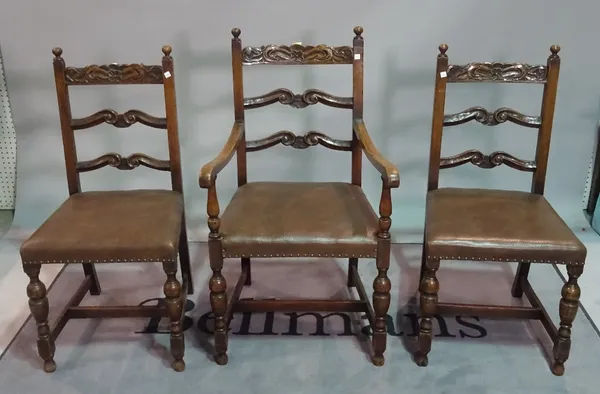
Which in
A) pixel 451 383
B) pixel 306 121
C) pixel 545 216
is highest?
pixel 306 121

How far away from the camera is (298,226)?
1.91m

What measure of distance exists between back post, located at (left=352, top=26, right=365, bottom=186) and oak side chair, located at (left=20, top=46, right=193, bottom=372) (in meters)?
0.63

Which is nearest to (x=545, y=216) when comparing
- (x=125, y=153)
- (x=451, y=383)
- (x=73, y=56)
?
(x=451, y=383)

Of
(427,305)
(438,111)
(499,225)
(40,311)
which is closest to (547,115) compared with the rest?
(438,111)

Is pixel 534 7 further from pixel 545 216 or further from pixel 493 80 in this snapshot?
pixel 545 216

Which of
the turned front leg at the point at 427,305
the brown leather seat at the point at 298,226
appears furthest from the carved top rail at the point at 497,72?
the turned front leg at the point at 427,305

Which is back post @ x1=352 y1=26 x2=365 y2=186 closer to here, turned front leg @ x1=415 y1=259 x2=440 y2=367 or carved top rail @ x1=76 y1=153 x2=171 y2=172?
turned front leg @ x1=415 y1=259 x2=440 y2=367

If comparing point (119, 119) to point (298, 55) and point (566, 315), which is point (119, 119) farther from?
point (566, 315)

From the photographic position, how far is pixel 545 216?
200 cm

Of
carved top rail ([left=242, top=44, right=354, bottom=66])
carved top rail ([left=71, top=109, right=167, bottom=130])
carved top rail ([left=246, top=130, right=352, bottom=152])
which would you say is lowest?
carved top rail ([left=246, top=130, right=352, bottom=152])

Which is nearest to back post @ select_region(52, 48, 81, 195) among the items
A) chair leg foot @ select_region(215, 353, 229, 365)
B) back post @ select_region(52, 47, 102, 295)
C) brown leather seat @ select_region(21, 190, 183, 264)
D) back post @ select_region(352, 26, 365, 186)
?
back post @ select_region(52, 47, 102, 295)

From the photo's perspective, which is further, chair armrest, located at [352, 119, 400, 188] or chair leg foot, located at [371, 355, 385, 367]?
chair leg foot, located at [371, 355, 385, 367]

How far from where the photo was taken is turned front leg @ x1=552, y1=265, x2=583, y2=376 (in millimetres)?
1868

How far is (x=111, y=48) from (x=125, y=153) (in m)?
0.47
